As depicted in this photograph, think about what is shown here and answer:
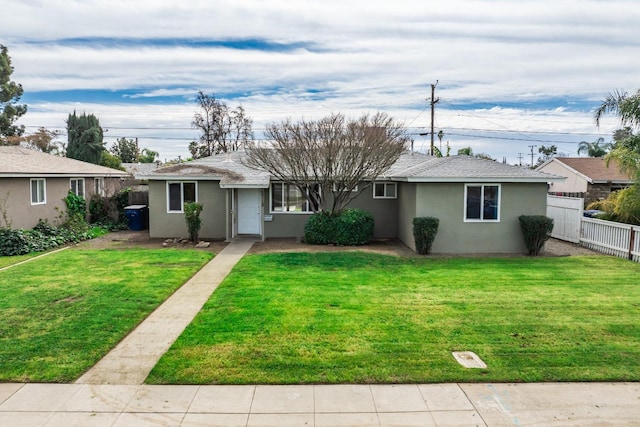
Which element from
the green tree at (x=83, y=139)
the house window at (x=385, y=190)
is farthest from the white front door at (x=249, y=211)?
the green tree at (x=83, y=139)

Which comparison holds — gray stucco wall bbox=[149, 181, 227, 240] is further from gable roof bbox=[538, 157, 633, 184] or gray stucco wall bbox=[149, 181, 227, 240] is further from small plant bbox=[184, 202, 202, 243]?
gable roof bbox=[538, 157, 633, 184]

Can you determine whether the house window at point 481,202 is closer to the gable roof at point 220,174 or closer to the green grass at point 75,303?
the gable roof at point 220,174

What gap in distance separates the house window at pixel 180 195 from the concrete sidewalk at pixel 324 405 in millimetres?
12877

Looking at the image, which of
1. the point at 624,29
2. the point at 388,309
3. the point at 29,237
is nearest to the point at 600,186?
the point at 624,29

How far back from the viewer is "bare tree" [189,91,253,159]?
3997cm

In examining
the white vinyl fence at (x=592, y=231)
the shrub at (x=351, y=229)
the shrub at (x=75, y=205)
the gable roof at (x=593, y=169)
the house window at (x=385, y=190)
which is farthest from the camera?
the gable roof at (x=593, y=169)

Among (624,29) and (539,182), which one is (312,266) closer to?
(539,182)

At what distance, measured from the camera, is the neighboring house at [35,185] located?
15781 mm

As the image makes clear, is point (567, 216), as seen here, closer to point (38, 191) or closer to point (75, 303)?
point (75, 303)

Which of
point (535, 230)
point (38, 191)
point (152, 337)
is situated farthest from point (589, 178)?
point (38, 191)

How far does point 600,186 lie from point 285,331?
95.6ft

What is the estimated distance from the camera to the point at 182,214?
18.0m

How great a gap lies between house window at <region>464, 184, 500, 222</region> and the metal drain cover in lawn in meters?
9.11

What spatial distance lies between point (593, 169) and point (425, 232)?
73.2 ft
